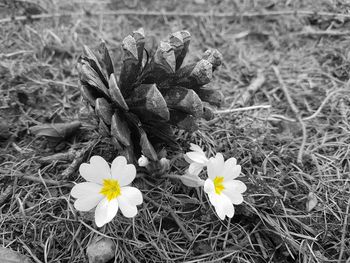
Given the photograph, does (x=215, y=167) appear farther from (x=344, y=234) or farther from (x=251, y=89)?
(x=251, y=89)

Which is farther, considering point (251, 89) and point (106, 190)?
point (251, 89)

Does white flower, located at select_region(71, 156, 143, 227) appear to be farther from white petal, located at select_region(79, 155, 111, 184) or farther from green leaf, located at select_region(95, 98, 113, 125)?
green leaf, located at select_region(95, 98, 113, 125)

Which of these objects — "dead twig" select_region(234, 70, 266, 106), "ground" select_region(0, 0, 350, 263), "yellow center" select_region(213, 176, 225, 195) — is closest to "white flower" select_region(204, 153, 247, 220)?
"yellow center" select_region(213, 176, 225, 195)

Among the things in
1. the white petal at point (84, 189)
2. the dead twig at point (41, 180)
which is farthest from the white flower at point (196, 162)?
the dead twig at point (41, 180)

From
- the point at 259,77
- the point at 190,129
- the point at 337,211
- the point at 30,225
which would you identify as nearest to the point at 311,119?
the point at 259,77

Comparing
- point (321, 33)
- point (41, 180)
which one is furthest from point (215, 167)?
point (321, 33)

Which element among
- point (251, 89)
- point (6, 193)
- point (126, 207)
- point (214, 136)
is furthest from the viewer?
point (251, 89)

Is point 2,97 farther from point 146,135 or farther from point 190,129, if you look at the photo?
point 190,129

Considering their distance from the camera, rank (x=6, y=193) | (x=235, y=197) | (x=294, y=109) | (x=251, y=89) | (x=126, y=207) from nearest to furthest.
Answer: (x=126, y=207) → (x=235, y=197) → (x=6, y=193) → (x=294, y=109) → (x=251, y=89)
